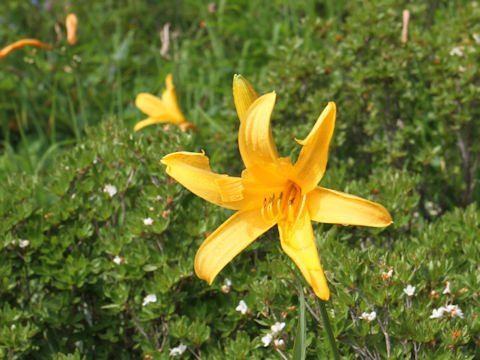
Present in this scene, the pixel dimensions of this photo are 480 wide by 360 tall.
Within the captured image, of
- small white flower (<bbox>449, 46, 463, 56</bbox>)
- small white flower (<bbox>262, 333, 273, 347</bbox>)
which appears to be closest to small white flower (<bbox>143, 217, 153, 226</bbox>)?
small white flower (<bbox>262, 333, 273, 347</bbox>)

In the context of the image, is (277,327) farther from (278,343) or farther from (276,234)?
(276,234)

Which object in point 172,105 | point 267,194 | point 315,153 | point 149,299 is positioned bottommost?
point 149,299

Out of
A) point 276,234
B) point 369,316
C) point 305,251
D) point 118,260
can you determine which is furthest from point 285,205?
point 118,260

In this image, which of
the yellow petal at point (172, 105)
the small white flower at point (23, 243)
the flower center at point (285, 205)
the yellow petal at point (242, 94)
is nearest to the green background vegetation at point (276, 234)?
the small white flower at point (23, 243)

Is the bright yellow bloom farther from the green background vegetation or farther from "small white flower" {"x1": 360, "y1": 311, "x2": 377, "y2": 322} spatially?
"small white flower" {"x1": 360, "y1": 311, "x2": 377, "y2": 322}

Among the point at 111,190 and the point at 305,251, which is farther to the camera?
the point at 111,190

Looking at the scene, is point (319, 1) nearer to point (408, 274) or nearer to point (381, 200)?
point (381, 200)

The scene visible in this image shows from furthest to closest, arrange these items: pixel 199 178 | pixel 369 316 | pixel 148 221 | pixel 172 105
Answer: pixel 172 105 < pixel 148 221 < pixel 369 316 < pixel 199 178
